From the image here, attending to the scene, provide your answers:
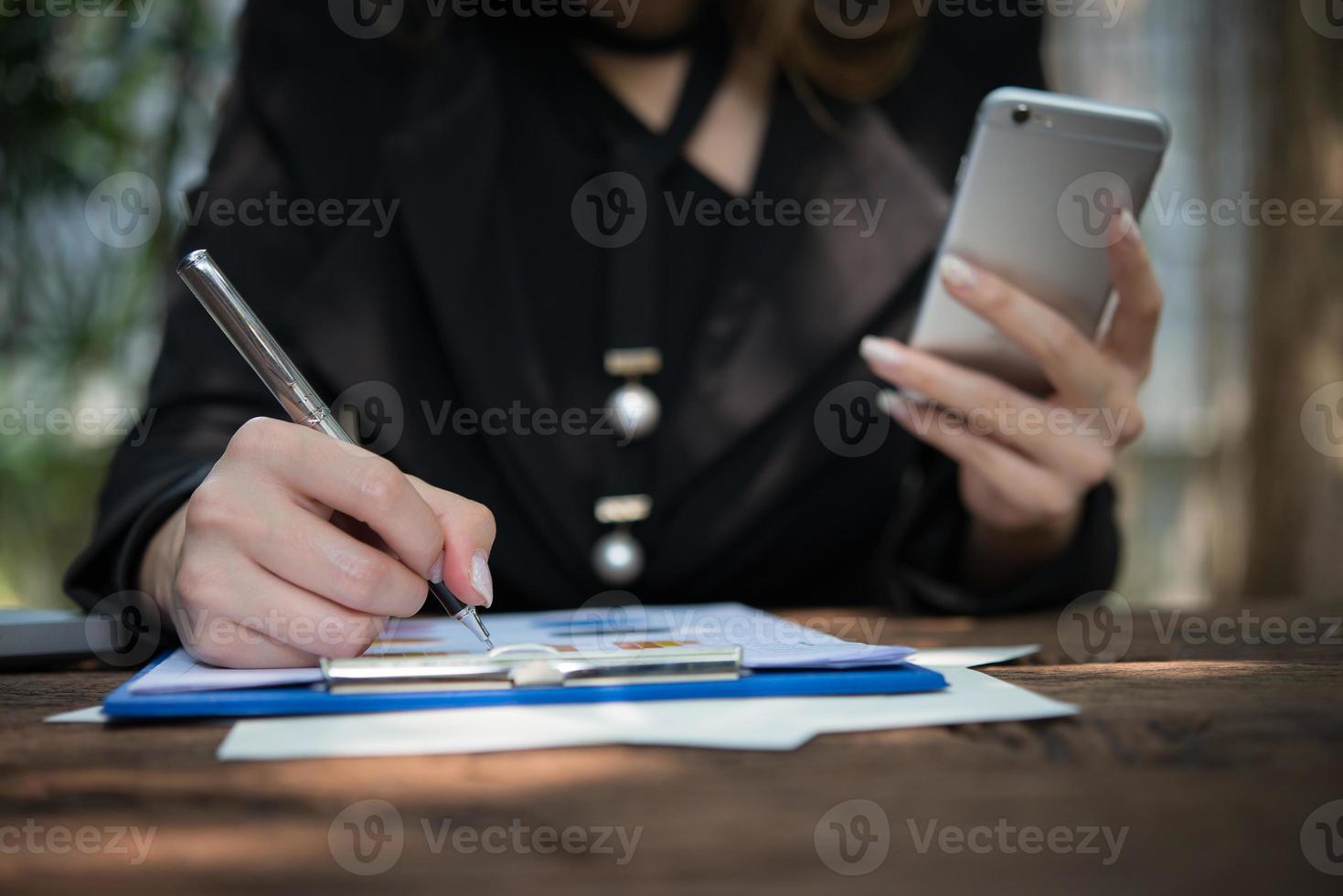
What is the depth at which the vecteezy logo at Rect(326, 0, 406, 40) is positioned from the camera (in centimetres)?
126

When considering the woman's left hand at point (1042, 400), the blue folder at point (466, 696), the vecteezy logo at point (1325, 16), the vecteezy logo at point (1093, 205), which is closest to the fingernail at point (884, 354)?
the woman's left hand at point (1042, 400)

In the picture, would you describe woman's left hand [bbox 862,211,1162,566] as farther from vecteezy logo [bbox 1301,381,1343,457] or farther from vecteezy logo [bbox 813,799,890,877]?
vecteezy logo [bbox 1301,381,1343,457]

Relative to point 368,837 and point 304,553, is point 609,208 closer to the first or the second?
point 304,553

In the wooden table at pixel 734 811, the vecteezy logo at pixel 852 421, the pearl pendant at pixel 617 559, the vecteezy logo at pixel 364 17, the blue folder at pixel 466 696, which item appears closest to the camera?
the wooden table at pixel 734 811

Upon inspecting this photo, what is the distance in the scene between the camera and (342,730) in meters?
0.43

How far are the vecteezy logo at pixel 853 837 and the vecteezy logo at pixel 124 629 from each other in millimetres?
544

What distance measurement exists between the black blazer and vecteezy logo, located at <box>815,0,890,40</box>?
100 mm

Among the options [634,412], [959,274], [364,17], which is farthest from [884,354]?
[364,17]

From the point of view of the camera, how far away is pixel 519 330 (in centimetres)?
110

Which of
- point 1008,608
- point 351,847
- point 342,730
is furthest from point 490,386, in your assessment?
point 351,847

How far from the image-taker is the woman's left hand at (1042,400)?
2.73 ft

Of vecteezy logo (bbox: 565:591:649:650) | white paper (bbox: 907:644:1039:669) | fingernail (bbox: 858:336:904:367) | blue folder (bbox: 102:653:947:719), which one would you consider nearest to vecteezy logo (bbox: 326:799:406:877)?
blue folder (bbox: 102:653:947:719)

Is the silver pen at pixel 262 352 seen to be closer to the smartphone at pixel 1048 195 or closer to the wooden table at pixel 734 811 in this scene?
the wooden table at pixel 734 811

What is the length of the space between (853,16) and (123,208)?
1.65 m
